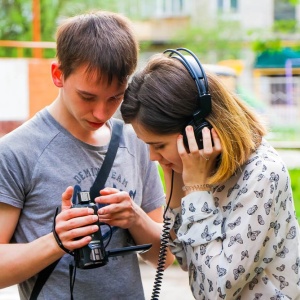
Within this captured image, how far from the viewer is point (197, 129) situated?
214cm

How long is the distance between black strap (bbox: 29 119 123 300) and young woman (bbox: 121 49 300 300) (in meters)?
0.16

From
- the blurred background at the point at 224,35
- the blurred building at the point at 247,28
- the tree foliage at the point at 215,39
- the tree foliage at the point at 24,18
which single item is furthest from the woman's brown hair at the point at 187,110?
the tree foliage at the point at 215,39

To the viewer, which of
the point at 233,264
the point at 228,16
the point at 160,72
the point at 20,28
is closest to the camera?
the point at 233,264

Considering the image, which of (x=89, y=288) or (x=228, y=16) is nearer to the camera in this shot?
(x=89, y=288)

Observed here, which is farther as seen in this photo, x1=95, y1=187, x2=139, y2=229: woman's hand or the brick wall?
the brick wall

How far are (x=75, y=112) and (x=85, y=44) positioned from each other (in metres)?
0.22

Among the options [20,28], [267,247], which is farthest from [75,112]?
[20,28]

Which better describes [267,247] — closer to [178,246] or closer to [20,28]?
[178,246]

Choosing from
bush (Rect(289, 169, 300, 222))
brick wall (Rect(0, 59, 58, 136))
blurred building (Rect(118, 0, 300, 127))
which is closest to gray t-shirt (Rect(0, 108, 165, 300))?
bush (Rect(289, 169, 300, 222))

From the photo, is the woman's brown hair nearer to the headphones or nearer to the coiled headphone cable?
the headphones

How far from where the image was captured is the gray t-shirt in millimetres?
2209

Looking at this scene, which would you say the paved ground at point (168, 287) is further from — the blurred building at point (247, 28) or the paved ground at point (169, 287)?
the blurred building at point (247, 28)

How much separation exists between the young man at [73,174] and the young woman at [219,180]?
0.43 feet

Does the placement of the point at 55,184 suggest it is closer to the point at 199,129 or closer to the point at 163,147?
the point at 163,147
